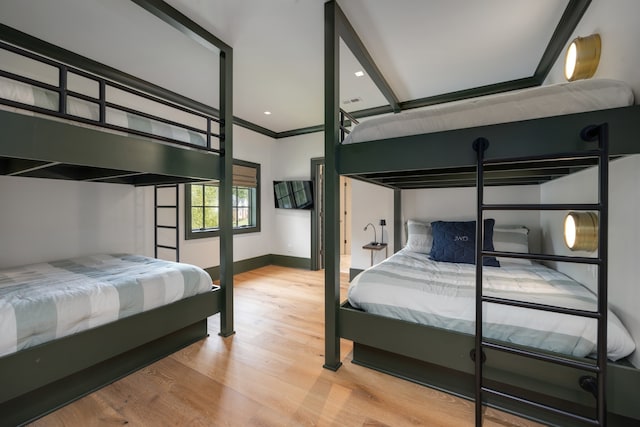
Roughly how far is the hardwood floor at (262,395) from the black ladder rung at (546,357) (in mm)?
450

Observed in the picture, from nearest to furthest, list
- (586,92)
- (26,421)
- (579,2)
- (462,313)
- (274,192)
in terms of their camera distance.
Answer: (586,92)
(26,421)
(462,313)
(579,2)
(274,192)

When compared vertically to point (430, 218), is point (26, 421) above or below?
below

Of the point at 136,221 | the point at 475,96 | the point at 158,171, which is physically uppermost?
the point at 475,96

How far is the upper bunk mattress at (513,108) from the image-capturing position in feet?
3.98

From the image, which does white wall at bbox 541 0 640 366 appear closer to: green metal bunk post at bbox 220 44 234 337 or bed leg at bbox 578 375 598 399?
bed leg at bbox 578 375 598 399

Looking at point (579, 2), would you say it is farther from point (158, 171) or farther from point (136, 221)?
point (136, 221)

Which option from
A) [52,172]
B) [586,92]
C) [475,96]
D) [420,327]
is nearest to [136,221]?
[52,172]

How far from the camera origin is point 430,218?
11.6 ft

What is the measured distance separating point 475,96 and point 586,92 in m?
2.33

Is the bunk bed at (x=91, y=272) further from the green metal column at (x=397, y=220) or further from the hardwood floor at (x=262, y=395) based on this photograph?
the green metal column at (x=397, y=220)

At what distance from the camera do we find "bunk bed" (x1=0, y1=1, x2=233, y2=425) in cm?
136

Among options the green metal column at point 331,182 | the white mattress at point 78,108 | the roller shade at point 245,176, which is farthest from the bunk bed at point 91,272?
the roller shade at point 245,176

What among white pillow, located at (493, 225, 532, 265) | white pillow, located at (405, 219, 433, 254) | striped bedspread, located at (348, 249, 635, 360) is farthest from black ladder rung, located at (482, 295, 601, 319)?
white pillow, located at (405, 219, 433, 254)

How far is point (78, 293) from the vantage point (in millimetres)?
1605
